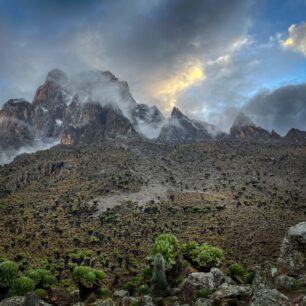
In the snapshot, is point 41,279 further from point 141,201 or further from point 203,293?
point 141,201

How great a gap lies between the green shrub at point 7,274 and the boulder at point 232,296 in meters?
21.0

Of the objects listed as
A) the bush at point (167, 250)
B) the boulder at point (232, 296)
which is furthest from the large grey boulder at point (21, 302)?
the bush at point (167, 250)

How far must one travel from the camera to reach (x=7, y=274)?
1401 inches

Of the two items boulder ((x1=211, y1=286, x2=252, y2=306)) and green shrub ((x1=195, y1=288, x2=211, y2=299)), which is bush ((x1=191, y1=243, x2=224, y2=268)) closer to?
green shrub ((x1=195, y1=288, x2=211, y2=299))

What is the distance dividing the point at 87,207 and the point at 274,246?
59.7 metres

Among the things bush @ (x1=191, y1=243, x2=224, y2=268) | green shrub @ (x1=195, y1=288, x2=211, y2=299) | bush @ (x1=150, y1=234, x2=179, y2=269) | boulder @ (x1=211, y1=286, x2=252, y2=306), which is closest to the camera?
boulder @ (x1=211, y1=286, x2=252, y2=306)

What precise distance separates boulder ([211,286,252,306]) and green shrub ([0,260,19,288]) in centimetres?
2104

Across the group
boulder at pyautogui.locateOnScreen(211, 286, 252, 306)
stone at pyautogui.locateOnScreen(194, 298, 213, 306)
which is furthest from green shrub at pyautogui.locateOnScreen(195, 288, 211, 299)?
boulder at pyautogui.locateOnScreen(211, 286, 252, 306)

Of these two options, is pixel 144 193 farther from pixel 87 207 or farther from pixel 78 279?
pixel 78 279

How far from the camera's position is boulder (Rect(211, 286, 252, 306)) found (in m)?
20.3

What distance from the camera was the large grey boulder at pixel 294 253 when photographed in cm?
2332

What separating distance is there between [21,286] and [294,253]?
21835 mm

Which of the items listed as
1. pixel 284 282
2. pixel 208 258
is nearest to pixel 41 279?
pixel 208 258

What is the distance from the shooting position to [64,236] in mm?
95312
